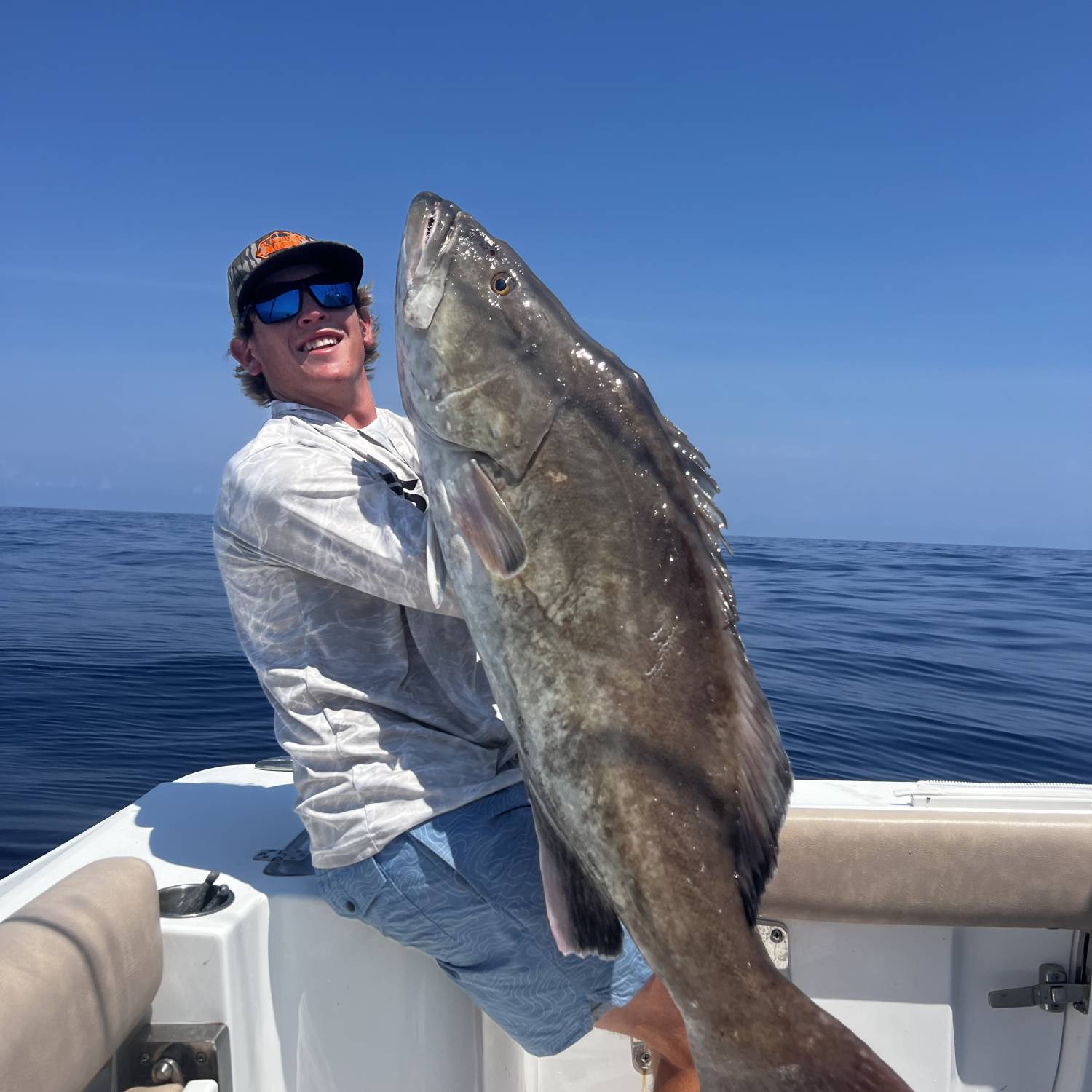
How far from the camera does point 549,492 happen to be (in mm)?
1913

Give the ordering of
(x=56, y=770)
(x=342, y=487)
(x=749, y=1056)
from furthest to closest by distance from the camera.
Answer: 1. (x=56, y=770)
2. (x=342, y=487)
3. (x=749, y=1056)

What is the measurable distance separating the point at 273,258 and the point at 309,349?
0.91 ft

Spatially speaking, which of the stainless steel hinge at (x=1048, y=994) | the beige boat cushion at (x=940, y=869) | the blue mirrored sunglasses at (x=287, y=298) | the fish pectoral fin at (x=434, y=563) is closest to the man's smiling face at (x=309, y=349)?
A: the blue mirrored sunglasses at (x=287, y=298)

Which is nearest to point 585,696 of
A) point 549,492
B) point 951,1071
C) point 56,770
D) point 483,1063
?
point 549,492

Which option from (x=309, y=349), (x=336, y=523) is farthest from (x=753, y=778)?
(x=309, y=349)

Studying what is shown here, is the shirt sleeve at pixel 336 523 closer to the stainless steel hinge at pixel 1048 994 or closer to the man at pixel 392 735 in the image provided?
the man at pixel 392 735

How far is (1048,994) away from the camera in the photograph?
2.91 metres

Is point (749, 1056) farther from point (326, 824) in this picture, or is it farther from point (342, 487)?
point (342, 487)

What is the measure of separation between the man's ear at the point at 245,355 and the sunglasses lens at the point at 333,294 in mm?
290

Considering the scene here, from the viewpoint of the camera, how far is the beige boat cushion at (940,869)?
2.68 metres

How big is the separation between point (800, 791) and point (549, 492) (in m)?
2.17

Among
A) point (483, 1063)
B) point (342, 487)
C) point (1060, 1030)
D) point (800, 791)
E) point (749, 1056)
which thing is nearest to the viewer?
point (749, 1056)

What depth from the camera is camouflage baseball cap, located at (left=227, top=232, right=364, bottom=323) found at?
2.63m

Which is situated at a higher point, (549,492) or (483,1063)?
(549,492)
